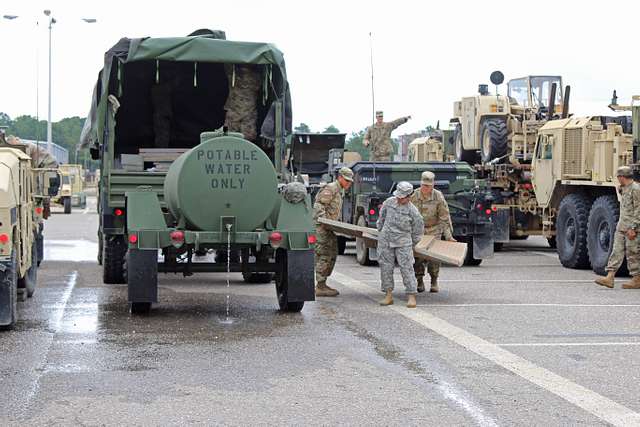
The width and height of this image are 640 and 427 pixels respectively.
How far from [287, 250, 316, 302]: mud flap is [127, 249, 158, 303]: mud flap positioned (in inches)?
56.9

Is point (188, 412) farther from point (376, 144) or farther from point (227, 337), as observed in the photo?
point (376, 144)

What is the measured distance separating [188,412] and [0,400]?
1382 millimetres

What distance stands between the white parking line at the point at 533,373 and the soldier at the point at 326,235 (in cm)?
147

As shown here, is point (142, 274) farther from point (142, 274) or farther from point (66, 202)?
point (66, 202)

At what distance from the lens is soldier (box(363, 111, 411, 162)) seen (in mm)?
28594

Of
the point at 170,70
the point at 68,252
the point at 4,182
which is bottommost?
the point at 68,252

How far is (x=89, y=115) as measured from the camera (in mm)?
16188

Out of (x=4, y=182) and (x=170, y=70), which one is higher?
(x=170, y=70)

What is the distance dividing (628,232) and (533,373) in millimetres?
7357

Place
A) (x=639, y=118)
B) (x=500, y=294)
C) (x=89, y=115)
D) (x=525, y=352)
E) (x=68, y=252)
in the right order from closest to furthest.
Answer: (x=525, y=352) < (x=500, y=294) < (x=89, y=115) < (x=639, y=118) < (x=68, y=252)

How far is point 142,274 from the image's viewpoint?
12.2 m

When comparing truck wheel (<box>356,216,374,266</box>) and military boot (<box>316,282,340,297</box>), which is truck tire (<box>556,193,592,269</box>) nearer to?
truck wheel (<box>356,216,374,266</box>)

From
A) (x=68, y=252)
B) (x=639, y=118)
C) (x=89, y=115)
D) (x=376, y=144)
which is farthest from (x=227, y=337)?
(x=376, y=144)

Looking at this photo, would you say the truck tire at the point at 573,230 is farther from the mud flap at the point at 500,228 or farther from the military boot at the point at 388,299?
the military boot at the point at 388,299
